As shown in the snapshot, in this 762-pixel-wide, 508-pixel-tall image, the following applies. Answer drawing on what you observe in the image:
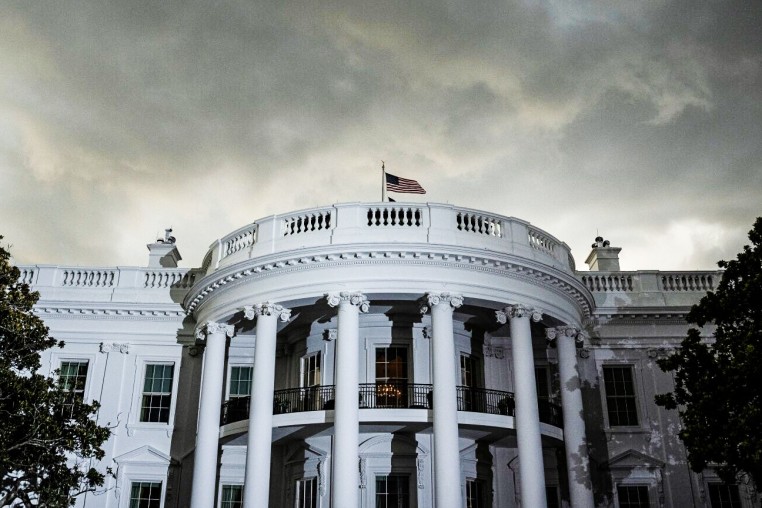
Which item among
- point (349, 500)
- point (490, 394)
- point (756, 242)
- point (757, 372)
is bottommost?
point (349, 500)

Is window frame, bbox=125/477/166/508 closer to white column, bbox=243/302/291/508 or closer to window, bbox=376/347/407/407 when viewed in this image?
white column, bbox=243/302/291/508

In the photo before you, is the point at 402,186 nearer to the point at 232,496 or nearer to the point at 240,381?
the point at 240,381

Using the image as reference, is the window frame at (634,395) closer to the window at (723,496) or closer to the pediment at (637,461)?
the pediment at (637,461)

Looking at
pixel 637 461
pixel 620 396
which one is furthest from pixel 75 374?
pixel 637 461

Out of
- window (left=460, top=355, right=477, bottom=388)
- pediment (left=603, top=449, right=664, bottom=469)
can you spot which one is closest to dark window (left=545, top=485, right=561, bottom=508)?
pediment (left=603, top=449, right=664, bottom=469)

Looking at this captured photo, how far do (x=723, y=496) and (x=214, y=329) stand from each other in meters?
15.8

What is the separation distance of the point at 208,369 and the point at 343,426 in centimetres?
497

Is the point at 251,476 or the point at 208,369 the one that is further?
the point at 208,369

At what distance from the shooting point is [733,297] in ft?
45.4

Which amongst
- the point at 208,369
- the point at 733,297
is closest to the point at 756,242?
the point at 733,297

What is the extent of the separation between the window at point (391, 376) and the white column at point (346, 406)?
89.3 inches

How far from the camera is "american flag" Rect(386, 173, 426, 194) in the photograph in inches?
812

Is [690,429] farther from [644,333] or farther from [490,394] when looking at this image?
[644,333]

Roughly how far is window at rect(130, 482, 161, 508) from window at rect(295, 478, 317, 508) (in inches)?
167
